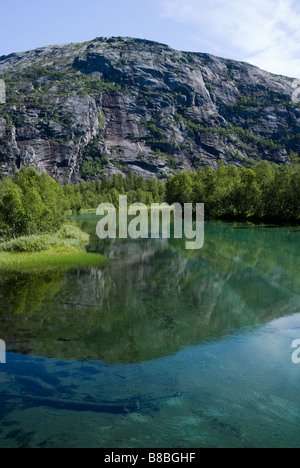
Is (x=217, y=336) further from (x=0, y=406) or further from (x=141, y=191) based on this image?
(x=141, y=191)

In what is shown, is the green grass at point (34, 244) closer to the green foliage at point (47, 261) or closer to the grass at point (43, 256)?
the grass at point (43, 256)

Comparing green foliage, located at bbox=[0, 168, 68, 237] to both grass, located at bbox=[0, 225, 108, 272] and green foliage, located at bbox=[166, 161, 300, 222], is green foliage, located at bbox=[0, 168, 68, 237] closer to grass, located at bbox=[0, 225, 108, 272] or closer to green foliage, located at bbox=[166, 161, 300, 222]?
grass, located at bbox=[0, 225, 108, 272]

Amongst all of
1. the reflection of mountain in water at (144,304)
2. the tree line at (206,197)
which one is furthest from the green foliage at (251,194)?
the reflection of mountain in water at (144,304)

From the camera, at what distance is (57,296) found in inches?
859

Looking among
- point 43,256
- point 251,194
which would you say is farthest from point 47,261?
point 251,194

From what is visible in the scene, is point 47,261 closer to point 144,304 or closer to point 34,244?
point 34,244

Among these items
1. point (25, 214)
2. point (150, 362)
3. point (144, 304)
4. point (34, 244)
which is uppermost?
point (25, 214)

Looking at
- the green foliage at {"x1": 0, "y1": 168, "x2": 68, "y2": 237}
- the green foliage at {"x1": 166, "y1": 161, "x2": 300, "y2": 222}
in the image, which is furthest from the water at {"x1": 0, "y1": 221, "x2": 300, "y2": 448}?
the green foliage at {"x1": 166, "y1": 161, "x2": 300, "y2": 222}

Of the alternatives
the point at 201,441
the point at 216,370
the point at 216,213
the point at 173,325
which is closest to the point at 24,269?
the point at 173,325

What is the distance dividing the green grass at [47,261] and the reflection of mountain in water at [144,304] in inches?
92.4

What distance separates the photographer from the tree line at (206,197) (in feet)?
130

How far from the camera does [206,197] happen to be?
4043 inches

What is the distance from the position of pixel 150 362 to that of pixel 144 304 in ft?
23.8

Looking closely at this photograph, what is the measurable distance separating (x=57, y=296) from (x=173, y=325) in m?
8.25
